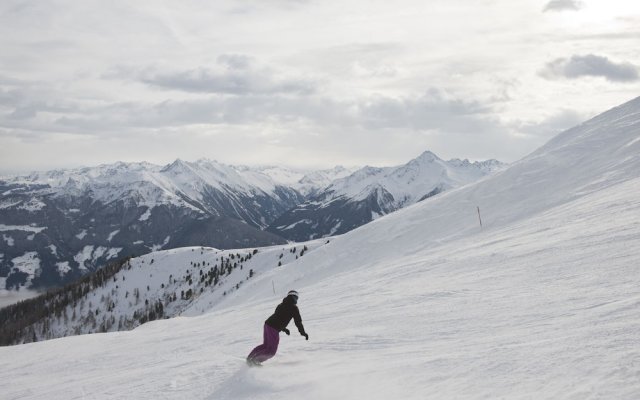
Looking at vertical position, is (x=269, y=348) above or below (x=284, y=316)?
below

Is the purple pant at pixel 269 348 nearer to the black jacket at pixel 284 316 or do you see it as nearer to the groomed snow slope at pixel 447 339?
the black jacket at pixel 284 316

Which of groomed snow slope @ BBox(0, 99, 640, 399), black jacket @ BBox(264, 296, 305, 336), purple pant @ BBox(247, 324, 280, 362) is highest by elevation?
black jacket @ BBox(264, 296, 305, 336)

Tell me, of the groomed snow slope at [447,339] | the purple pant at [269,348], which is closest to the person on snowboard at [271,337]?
the purple pant at [269,348]

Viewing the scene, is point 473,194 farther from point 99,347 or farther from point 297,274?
point 99,347

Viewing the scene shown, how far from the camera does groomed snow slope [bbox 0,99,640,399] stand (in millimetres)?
9562

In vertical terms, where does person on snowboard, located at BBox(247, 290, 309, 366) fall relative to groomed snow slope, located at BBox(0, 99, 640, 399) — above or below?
above

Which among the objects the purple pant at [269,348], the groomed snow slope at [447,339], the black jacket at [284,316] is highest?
the black jacket at [284,316]

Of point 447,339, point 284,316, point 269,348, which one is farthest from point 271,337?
point 447,339

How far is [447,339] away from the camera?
13.3 metres

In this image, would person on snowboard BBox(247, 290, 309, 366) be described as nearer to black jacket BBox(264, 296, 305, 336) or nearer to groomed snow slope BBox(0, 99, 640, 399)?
black jacket BBox(264, 296, 305, 336)

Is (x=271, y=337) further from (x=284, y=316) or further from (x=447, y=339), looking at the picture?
(x=447, y=339)

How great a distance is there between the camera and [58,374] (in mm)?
19141

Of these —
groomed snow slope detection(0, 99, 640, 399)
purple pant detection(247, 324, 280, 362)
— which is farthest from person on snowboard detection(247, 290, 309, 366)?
groomed snow slope detection(0, 99, 640, 399)

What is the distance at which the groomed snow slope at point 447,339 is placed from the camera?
376 inches
